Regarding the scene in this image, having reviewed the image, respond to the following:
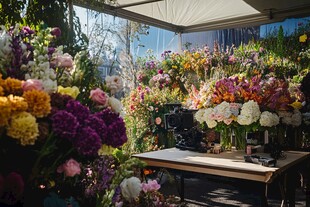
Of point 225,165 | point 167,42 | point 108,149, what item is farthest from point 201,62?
point 108,149

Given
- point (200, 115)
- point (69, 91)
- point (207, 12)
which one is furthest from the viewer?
point (207, 12)

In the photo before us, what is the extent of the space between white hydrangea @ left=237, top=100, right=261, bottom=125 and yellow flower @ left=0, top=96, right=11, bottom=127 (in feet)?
7.08

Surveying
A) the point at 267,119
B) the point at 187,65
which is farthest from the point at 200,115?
the point at 187,65

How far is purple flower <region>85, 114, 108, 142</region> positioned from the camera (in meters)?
1.02

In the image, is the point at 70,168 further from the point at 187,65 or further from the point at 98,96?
the point at 187,65

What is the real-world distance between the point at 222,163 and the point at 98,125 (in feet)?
5.28

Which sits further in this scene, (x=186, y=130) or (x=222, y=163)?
(x=186, y=130)

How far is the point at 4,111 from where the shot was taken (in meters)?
0.88

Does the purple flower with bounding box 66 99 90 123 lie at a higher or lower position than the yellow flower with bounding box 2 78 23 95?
lower

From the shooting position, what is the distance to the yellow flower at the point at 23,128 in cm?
90

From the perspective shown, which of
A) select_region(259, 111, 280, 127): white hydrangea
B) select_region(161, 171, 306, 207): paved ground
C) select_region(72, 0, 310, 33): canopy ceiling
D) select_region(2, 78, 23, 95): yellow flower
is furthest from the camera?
select_region(72, 0, 310, 33): canopy ceiling

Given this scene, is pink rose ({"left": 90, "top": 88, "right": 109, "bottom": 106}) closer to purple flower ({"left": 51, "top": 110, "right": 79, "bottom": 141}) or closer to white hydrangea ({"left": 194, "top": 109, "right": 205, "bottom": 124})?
purple flower ({"left": 51, "top": 110, "right": 79, "bottom": 141})

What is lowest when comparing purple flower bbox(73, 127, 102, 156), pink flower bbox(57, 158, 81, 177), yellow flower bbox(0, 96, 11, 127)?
pink flower bbox(57, 158, 81, 177)

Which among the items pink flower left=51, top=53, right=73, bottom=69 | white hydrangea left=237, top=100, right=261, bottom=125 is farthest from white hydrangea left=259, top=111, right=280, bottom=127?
pink flower left=51, top=53, right=73, bottom=69
